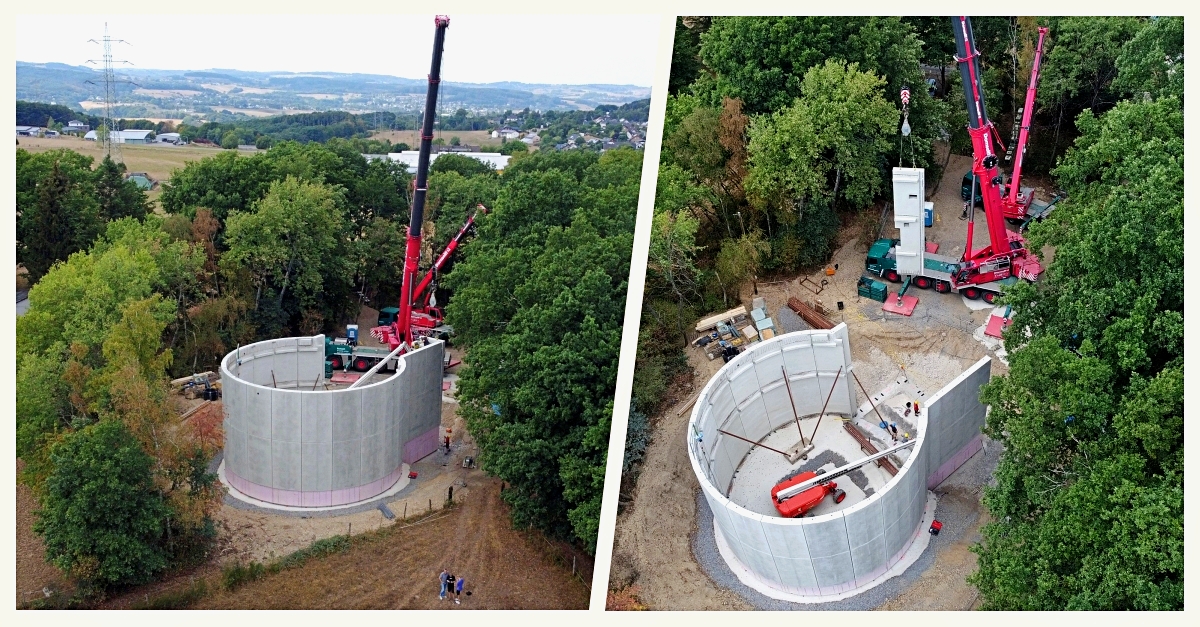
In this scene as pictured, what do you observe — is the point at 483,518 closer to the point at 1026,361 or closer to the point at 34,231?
the point at 1026,361

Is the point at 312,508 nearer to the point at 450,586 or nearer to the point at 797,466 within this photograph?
the point at 450,586

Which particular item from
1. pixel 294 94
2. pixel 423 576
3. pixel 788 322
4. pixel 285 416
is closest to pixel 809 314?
pixel 788 322

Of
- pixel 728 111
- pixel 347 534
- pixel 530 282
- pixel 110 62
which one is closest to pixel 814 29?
pixel 728 111

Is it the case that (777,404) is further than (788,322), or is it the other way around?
(788,322)

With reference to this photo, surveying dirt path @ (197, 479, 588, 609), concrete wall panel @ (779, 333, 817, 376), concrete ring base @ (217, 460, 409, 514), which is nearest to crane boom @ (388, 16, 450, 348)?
concrete ring base @ (217, 460, 409, 514)

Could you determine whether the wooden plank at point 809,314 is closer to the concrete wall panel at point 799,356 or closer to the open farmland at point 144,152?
the concrete wall panel at point 799,356

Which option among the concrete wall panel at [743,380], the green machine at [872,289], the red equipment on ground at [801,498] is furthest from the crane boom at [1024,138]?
the red equipment on ground at [801,498]

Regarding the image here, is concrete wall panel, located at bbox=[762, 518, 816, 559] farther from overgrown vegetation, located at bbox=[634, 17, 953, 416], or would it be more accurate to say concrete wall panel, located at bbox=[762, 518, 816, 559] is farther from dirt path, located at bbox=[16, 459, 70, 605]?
dirt path, located at bbox=[16, 459, 70, 605]
